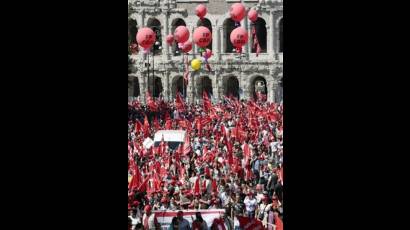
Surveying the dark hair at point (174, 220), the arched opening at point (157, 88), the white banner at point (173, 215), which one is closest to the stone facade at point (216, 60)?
the arched opening at point (157, 88)

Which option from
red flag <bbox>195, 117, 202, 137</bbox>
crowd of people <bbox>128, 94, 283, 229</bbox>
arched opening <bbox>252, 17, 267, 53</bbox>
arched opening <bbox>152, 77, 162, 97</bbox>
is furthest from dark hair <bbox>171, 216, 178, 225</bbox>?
arched opening <bbox>152, 77, 162, 97</bbox>

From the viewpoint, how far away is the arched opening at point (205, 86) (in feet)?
114

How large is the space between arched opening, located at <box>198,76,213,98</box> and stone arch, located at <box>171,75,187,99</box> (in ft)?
2.51

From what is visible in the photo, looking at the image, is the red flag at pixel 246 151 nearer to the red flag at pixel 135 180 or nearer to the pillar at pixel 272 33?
the red flag at pixel 135 180

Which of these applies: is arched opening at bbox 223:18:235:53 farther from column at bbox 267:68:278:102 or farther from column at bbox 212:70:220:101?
column at bbox 267:68:278:102

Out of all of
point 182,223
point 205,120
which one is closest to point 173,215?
point 182,223

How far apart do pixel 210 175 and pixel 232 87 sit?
77.5 feet

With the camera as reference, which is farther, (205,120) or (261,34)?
(261,34)

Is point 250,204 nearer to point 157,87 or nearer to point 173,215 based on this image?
point 173,215

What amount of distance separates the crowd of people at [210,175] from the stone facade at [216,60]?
16585mm

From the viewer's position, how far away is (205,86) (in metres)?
35.3

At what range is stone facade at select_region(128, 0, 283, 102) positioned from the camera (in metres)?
34.0

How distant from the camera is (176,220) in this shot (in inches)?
375
